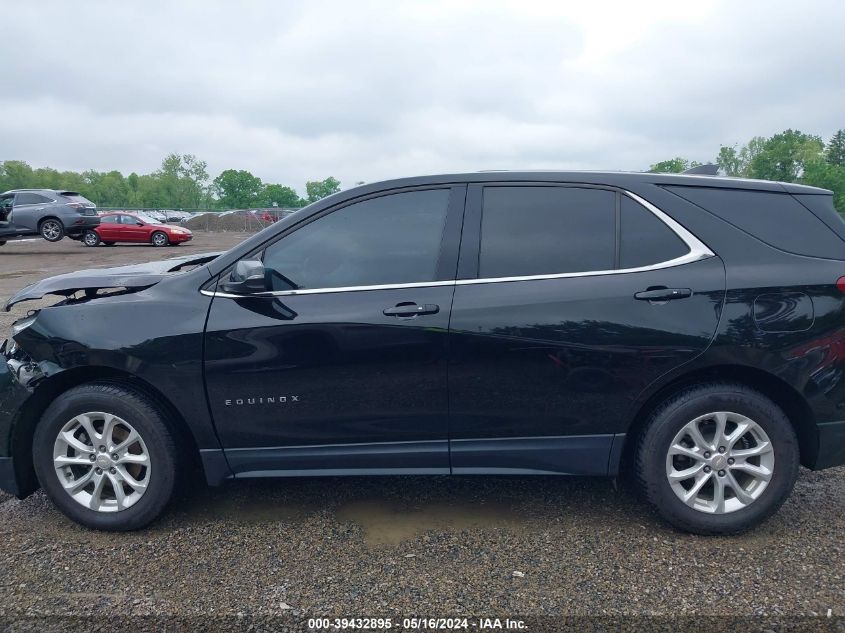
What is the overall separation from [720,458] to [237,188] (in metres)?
120

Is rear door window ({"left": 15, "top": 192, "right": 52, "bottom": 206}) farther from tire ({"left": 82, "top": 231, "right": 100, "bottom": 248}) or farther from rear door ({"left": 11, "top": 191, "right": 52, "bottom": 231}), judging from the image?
tire ({"left": 82, "top": 231, "right": 100, "bottom": 248})

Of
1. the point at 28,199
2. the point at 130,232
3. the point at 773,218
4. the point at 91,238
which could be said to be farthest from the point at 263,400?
the point at 130,232

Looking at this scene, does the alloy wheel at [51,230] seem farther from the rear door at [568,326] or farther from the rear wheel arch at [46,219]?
the rear door at [568,326]

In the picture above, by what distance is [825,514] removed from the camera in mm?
3236

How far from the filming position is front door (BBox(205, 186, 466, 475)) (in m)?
2.98

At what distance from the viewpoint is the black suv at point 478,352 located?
2.94 meters

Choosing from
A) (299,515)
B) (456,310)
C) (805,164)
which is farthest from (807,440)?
(805,164)

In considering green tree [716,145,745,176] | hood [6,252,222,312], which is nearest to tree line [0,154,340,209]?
green tree [716,145,745,176]

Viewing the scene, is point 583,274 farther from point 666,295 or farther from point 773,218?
point 773,218

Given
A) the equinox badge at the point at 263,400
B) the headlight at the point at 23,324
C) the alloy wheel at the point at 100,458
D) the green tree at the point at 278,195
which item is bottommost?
the alloy wheel at the point at 100,458

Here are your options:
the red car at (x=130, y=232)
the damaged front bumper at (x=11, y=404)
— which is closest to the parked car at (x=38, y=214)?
the red car at (x=130, y=232)

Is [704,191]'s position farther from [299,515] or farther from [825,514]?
[299,515]

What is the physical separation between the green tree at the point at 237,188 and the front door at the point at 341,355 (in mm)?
113649

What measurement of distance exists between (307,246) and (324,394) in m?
0.75
